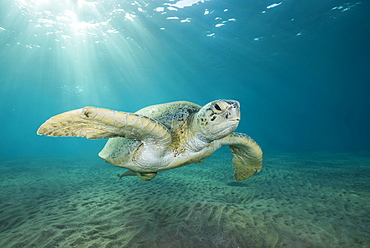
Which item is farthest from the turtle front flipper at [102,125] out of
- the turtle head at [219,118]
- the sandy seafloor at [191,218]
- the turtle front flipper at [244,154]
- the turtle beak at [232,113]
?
the sandy seafloor at [191,218]

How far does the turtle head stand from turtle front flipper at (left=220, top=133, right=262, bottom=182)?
924 mm

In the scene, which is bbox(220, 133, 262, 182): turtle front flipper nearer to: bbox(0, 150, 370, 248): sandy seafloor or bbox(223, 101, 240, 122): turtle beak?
bbox(0, 150, 370, 248): sandy seafloor

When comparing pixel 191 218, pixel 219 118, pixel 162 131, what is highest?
pixel 219 118

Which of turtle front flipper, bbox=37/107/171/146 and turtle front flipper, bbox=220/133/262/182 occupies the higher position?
turtle front flipper, bbox=37/107/171/146

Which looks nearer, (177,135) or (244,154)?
(177,135)

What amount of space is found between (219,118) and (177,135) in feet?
3.09

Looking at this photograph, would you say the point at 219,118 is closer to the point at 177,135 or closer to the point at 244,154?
the point at 177,135

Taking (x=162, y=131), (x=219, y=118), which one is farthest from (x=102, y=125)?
(x=219, y=118)

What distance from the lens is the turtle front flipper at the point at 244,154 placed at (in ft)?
11.1

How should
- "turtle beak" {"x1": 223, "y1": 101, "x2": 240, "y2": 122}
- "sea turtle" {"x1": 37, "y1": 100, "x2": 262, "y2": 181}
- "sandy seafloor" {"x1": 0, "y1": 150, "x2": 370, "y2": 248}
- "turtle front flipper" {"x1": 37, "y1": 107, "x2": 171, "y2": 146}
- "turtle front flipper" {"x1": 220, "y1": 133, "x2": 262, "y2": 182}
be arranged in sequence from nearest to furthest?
1. "turtle front flipper" {"x1": 37, "y1": 107, "x2": 171, "y2": 146}
2. "sea turtle" {"x1": 37, "y1": 100, "x2": 262, "y2": 181}
3. "turtle beak" {"x1": 223, "y1": 101, "x2": 240, "y2": 122}
4. "sandy seafloor" {"x1": 0, "y1": 150, "x2": 370, "y2": 248}
5. "turtle front flipper" {"x1": 220, "y1": 133, "x2": 262, "y2": 182}

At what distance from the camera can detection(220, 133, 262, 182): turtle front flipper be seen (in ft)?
11.1

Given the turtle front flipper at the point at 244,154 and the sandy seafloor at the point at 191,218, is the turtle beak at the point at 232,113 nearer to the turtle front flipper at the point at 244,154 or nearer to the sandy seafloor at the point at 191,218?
the turtle front flipper at the point at 244,154

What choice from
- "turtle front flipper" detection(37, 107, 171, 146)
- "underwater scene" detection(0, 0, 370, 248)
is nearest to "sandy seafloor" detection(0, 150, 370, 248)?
"underwater scene" detection(0, 0, 370, 248)

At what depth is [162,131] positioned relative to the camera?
2.34 m
